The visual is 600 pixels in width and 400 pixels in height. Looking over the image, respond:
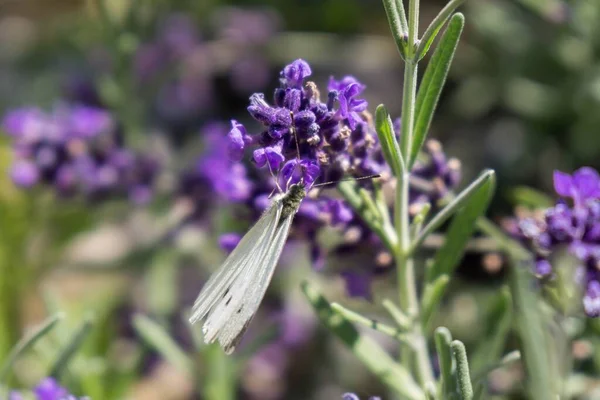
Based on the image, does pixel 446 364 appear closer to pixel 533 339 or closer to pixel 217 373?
pixel 533 339

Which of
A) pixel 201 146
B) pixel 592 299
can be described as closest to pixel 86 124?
pixel 201 146

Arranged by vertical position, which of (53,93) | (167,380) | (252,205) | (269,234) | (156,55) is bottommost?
(167,380)

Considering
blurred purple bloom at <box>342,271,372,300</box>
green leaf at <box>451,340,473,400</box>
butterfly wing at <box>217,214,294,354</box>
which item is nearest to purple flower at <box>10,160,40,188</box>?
blurred purple bloom at <box>342,271,372,300</box>

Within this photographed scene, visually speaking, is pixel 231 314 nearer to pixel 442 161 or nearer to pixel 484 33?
pixel 442 161

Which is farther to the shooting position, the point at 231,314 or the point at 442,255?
the point at 442,255

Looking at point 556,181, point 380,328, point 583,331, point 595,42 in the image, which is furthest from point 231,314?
point 595,42

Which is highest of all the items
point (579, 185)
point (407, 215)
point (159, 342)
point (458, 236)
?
point (579, 185)
